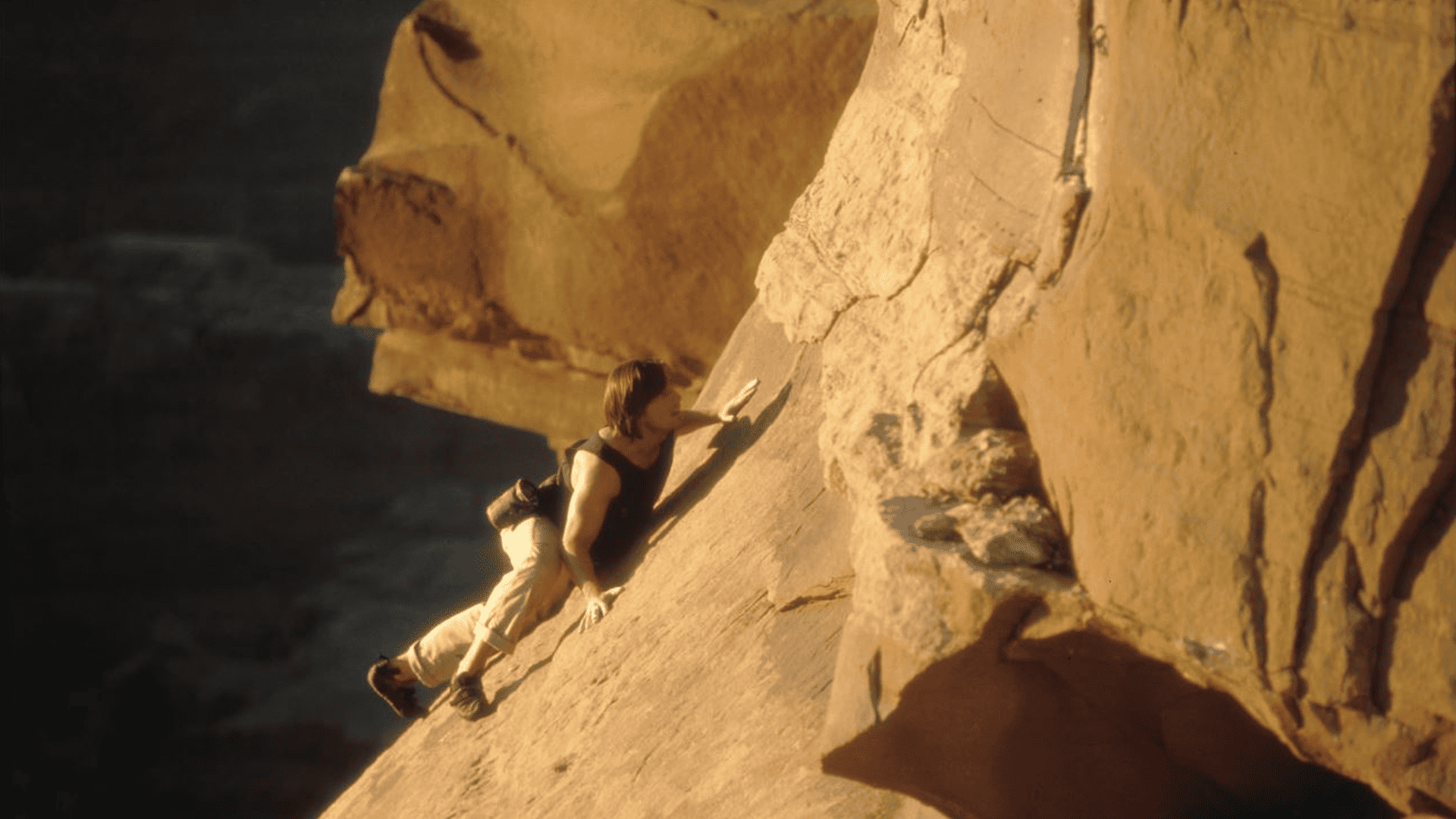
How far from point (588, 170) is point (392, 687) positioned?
9.47 ft

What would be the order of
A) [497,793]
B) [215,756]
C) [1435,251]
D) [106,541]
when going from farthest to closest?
[106,541]
[215,756]
[497,793]
[1435,251]

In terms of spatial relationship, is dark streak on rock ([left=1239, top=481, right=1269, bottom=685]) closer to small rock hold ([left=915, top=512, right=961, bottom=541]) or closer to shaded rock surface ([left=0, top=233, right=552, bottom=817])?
small rock hold ([left=915, top=512, right=961, bottom=541])

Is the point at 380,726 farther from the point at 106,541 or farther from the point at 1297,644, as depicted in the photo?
the point at 1297,644

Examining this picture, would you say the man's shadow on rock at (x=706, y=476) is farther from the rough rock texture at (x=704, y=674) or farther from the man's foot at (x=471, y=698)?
the man's foot at (x=471, y=698)

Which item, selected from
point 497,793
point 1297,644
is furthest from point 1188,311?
point 497,793

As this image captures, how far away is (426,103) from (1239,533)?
5.63 m

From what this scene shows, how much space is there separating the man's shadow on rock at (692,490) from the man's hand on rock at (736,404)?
2cm

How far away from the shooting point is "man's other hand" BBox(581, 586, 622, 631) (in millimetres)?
3875

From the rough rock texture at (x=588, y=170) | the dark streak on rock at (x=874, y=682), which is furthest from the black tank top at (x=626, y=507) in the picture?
the rough rock texture at (x=588, y=170)

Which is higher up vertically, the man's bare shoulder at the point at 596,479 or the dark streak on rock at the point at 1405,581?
the man's bare shoulder at the point at 596,479

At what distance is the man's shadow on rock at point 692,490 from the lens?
3873 millimetres

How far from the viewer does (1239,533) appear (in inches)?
82.4

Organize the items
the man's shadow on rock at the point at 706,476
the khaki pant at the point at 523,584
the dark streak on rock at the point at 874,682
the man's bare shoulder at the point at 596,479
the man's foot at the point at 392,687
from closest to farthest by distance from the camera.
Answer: the dark streak on rock at the point at 874,682 < the man's shadow on rock at the point at 706,476 < the man's bare shoulder at the point at 596,479 < the khaki pant at the point at 523,584 < the man's foot at the point at 392,687

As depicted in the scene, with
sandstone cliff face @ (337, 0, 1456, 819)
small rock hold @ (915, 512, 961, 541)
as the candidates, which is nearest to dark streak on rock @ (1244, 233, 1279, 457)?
sandstone cliff face @ (337, 0, 1456, 819)
